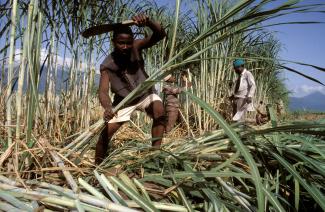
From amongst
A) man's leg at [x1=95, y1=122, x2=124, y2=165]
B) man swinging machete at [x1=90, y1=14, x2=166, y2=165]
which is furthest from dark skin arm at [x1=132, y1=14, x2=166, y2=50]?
man's leg at [x1=95, y1=122, x2=124, y2=165]

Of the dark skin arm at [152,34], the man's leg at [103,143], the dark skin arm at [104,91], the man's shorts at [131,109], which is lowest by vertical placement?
the man's leg at [103,143]

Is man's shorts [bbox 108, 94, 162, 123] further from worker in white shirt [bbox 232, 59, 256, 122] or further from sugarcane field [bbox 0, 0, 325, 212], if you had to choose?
worker in white shirt [bbox 232, 59, 256, 122]

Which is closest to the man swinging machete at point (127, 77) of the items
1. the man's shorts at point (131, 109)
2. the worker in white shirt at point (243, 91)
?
the man's shorts at point (131, 109)

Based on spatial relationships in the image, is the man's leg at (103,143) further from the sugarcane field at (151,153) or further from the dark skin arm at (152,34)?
the dark skin arm at (152,34)

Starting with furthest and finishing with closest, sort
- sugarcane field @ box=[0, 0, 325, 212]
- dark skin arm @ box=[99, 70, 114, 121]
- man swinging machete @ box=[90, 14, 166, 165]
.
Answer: man swinging machete @ box=[90, 14, 166, 165]
dark skin arm @ box=[99, 70, 114, 121]
sugarcane field @ box=[0, 0, 325, 212]

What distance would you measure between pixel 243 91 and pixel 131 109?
2.90 meters

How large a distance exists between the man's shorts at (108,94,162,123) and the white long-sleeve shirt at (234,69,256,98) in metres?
2.70

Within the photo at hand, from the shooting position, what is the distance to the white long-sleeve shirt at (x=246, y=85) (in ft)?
15.7

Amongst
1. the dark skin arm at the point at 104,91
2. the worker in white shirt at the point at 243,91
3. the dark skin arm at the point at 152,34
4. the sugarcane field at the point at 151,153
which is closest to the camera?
the sugarcane field at the point at 151,153

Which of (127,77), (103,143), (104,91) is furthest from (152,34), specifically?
(103,143)

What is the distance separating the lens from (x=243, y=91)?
489 cm

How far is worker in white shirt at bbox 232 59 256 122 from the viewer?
15.7 ft

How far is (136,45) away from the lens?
94.1 inches

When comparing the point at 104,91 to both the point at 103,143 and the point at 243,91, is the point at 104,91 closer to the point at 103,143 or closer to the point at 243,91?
the point at 103,143
